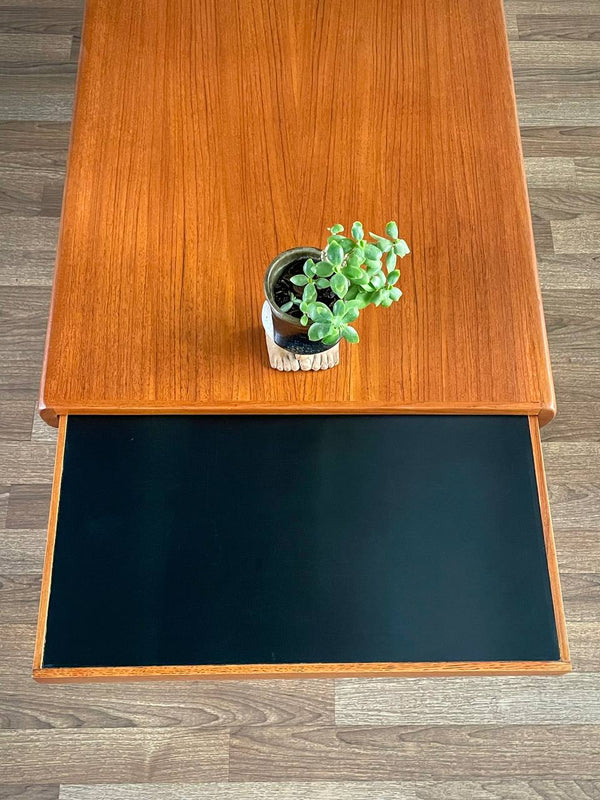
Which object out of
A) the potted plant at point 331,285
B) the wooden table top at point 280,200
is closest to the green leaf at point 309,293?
the potted plant at point 331,285

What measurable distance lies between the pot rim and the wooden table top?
13 cm

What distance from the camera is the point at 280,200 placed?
1000mm

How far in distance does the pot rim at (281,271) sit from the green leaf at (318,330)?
0.04m

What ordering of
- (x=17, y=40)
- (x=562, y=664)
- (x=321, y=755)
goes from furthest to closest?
(x=17, y=40) < (x=321, y=755) < (x=562, y=664)

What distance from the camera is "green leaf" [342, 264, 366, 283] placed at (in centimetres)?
72

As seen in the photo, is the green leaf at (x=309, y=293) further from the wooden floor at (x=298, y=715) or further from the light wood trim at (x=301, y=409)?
the wooden floor at (x=298, y=715)

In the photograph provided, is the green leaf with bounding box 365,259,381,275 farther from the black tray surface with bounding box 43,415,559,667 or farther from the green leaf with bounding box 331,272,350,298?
the black tray surface with bounding box 43,415,559,667

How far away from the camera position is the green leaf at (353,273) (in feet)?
2.37

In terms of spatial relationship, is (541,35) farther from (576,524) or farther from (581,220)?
(576,524)

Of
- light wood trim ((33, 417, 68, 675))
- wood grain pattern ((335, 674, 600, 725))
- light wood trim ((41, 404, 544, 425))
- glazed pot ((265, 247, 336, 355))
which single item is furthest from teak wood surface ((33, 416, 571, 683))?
wood grain pattern ((335, 674, 600, 725))

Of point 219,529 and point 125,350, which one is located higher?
point 125,350

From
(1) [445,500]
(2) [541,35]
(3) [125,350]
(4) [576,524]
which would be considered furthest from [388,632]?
(2) [541,35]

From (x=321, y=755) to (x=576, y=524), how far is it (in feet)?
2.09

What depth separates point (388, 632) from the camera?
33.0 inches
